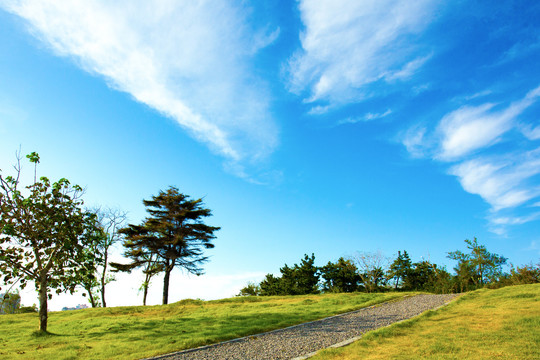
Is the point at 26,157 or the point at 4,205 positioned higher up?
the point at 26,157

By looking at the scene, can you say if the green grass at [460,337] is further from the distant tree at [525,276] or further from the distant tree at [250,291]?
the distant tree at [250,291]

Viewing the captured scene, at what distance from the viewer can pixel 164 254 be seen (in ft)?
107

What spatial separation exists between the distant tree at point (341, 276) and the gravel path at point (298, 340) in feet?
61.8

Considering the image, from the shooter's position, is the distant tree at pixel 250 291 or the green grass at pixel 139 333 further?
the distant tree at pixel 250 291

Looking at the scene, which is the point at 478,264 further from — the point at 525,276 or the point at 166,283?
the point at 166,283

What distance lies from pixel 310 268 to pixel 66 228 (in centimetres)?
2549

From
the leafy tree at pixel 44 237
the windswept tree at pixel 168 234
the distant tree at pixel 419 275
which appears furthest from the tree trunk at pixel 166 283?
the distant tree at pixel 419 275

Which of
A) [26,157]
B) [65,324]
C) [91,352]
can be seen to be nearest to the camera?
[91,352]

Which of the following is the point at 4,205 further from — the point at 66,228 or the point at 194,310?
the point at 194,310

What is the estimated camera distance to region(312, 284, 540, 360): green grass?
805 centimetres

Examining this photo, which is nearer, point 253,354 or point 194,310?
point 253,354

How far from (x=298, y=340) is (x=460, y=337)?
531cm

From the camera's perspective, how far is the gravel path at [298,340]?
32.7 ft

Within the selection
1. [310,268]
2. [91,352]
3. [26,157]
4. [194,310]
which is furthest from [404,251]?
[26,157]
